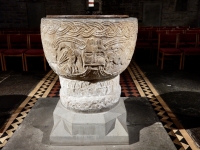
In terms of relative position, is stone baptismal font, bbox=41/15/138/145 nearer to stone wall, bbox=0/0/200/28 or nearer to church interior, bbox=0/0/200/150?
church interior, bbox=0/0/200/150

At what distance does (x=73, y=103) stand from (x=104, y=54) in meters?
0.56

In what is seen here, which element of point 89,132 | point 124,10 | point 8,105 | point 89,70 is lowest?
point 8,105

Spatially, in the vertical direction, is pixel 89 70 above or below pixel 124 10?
below

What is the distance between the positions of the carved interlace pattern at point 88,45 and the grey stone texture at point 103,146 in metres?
0.61

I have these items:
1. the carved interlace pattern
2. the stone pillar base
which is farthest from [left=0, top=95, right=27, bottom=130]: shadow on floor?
the carved interlace pattern

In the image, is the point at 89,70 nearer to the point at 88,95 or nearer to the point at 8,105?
the point at 88,95

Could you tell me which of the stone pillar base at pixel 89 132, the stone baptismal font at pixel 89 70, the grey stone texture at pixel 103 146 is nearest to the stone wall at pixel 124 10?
the grey stone texture at pixel 103 146

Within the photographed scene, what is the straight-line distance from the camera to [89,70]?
1.66 meters

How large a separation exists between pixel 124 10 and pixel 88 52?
8.45 meters

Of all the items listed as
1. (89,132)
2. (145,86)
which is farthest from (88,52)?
(145,86)

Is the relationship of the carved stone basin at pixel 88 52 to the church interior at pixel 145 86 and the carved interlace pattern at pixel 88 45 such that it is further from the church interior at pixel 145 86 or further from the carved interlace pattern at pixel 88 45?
the church interior at pixel 145 86

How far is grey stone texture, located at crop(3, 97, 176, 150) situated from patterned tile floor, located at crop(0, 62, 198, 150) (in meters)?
0.20

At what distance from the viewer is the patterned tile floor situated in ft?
6.93

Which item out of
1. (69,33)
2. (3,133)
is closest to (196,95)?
(69,33)
